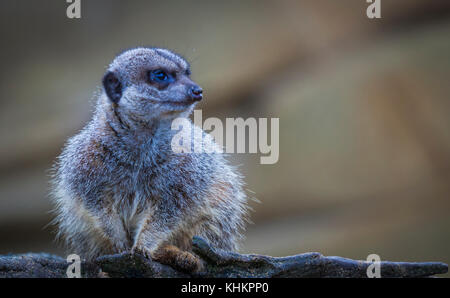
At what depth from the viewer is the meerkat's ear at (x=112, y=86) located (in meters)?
2.69

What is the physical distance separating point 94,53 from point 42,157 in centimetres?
141

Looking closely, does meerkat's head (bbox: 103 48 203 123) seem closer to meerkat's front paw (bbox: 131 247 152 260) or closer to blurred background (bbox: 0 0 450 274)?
meerkat's front paw (bbox: 131 247 152 260)

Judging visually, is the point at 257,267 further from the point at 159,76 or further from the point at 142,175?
the point at 159,76

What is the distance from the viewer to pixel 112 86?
8.84 feet

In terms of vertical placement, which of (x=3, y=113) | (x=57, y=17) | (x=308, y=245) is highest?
(x=57, y=17)

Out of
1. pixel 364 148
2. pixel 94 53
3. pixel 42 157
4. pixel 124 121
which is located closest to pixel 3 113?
pixel 42 157

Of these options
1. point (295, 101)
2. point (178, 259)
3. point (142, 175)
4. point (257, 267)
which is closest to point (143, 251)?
point (178, 259)

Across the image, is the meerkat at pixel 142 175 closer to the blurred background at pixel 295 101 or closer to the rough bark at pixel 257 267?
the rough bark at pixel 257 267

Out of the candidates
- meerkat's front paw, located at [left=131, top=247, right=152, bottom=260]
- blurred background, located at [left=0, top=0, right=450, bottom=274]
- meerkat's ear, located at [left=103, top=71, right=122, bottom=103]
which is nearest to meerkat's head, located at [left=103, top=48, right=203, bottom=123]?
meerkat's ear, located at [left=103, top=71, right=122, bottom=103]

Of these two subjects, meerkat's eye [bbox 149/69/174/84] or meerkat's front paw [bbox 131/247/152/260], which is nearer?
meerkat's front paw [bbox 131/247/152/260]

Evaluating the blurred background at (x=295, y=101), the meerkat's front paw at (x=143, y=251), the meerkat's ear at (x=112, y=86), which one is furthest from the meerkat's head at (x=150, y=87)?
the blurred background at (x=295, y=101)

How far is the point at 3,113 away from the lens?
19.3ft

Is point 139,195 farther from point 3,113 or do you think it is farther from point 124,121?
point 3,113

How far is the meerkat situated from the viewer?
2.54 m
